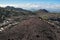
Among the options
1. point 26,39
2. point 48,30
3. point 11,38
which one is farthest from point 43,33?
point 11,38

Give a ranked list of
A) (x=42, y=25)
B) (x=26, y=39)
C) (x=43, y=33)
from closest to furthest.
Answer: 1. (x=26, y=39)
2. (x=43, y=33)
3. (x=42, y=25)

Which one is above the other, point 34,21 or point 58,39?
point 34,21

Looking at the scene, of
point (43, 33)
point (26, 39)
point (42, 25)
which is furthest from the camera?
point (42, 25)

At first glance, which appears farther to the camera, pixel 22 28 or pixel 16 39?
pixel 22 28

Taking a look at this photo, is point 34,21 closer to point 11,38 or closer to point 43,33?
point 43,33

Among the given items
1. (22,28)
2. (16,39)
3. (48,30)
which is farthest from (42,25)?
(16,39)

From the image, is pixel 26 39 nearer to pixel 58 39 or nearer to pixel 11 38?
pixel 11 38
